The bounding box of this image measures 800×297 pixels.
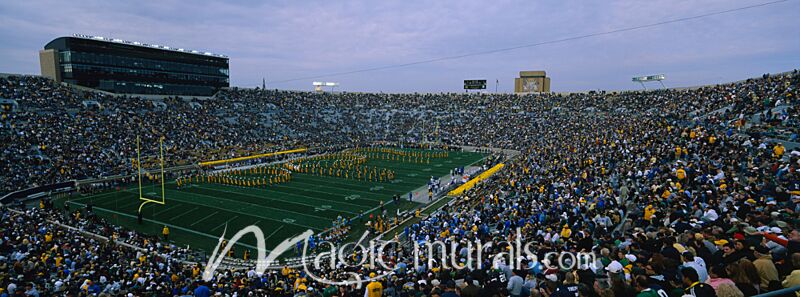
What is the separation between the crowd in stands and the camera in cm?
435

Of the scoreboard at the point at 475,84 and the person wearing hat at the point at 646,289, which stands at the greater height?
the scoreboard at the point at 475,84

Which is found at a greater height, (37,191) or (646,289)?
(646,289)

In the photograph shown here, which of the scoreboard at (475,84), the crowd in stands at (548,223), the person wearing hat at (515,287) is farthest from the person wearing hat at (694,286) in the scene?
the scoreboard at (475,84)

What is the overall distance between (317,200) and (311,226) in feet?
14.7

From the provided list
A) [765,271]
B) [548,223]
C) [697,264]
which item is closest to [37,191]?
[548,223]

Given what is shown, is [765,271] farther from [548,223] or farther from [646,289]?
[548,223]

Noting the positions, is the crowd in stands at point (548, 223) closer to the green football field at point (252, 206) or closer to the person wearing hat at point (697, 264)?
the person wearing hat at point (697, 264)

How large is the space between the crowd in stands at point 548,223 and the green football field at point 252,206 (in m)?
1.83

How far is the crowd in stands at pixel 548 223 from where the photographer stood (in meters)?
4.35

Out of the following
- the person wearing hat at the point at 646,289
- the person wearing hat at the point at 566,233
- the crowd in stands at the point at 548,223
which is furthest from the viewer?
the person wearing hat at the point at 566,233

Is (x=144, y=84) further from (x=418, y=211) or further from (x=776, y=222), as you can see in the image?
(x=776, y=222)

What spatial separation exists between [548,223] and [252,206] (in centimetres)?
1503

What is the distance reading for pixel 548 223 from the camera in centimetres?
964

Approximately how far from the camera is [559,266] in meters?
5.96
